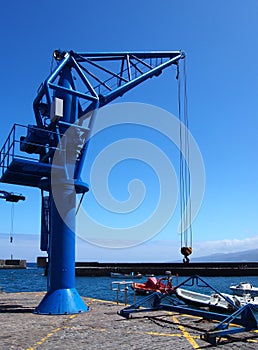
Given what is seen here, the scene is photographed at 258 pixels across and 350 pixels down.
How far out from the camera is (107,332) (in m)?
12.3

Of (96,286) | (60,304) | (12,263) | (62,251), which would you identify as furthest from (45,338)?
(12,263)

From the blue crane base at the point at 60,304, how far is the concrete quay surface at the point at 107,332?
0.46 metres

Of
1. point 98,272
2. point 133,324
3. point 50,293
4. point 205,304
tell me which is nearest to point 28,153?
point 50,293

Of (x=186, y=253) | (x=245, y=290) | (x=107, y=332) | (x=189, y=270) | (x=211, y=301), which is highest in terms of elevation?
(x=186, y=253)

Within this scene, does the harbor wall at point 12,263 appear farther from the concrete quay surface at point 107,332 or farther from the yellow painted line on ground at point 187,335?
the yellow painted line on ground at point 187,335

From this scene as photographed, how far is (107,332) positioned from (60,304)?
4368mm

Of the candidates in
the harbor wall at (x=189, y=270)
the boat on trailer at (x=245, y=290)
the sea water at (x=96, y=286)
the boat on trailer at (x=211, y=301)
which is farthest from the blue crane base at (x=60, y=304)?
the harbor wall at (x=189, y=270)

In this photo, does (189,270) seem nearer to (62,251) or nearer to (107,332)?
(62,251)

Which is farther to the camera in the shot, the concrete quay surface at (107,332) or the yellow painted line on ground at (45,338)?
the concrete quay surface at (107,332)

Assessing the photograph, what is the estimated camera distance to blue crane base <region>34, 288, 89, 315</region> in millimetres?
15859

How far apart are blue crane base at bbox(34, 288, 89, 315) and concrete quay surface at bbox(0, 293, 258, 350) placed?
46cm

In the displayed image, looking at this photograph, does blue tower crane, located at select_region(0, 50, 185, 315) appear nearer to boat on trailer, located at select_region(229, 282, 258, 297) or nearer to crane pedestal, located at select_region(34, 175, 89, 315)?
crane pedestal, located at select_region(34, 175, 89, 315)

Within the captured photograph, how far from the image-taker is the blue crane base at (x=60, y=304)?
52.0 ft

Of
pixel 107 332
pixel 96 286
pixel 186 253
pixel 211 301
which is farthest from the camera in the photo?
pixel 96 286
